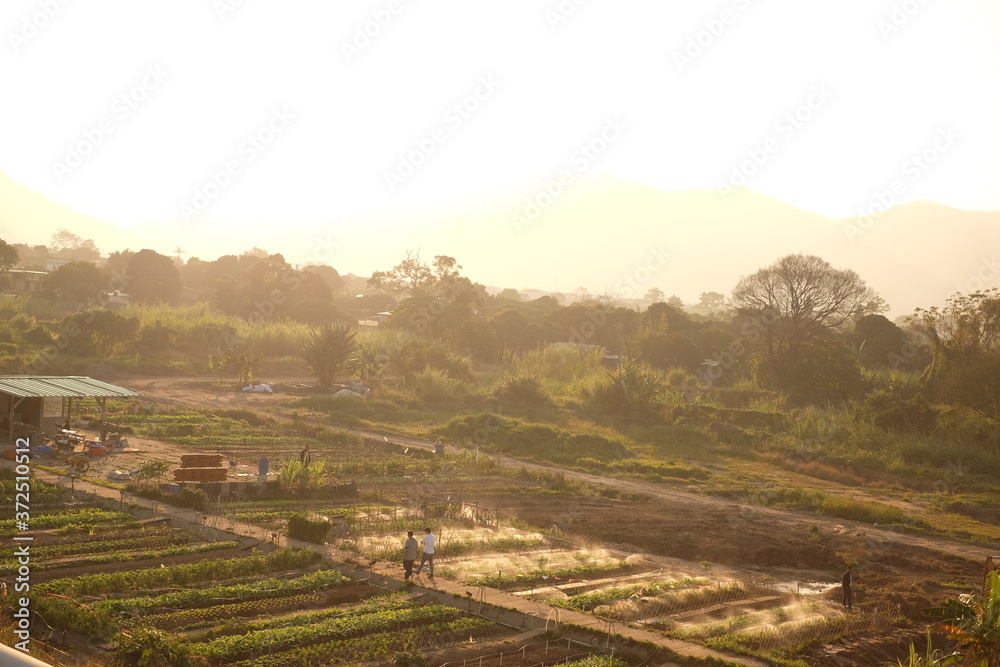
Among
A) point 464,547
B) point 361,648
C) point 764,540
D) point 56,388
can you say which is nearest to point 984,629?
point 361,648

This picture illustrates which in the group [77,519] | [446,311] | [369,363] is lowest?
[77,519]

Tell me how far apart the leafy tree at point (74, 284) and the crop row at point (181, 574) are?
62.3m

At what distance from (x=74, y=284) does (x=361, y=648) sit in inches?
2641

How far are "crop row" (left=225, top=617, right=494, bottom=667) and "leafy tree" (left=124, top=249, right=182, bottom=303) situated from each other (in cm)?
7359

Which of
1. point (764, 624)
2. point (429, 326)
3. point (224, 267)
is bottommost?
point (764, 624)

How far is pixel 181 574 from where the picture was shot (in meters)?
15.2

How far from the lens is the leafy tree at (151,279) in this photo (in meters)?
80.8

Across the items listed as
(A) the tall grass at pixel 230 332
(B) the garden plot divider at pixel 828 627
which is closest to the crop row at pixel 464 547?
(B) the garden plot divider at pixel 828 627

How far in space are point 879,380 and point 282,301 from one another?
5208 centimetres

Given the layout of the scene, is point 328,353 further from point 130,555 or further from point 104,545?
point 130,555

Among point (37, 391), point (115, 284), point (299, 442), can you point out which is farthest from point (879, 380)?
point (115, 284)

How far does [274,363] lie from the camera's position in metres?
56.8

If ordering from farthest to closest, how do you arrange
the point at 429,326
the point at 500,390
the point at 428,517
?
1. the point at 429,326
2. the point at 500,390
3. the point at 428,517

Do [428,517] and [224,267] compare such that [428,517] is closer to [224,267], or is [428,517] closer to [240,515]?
[240,515]
